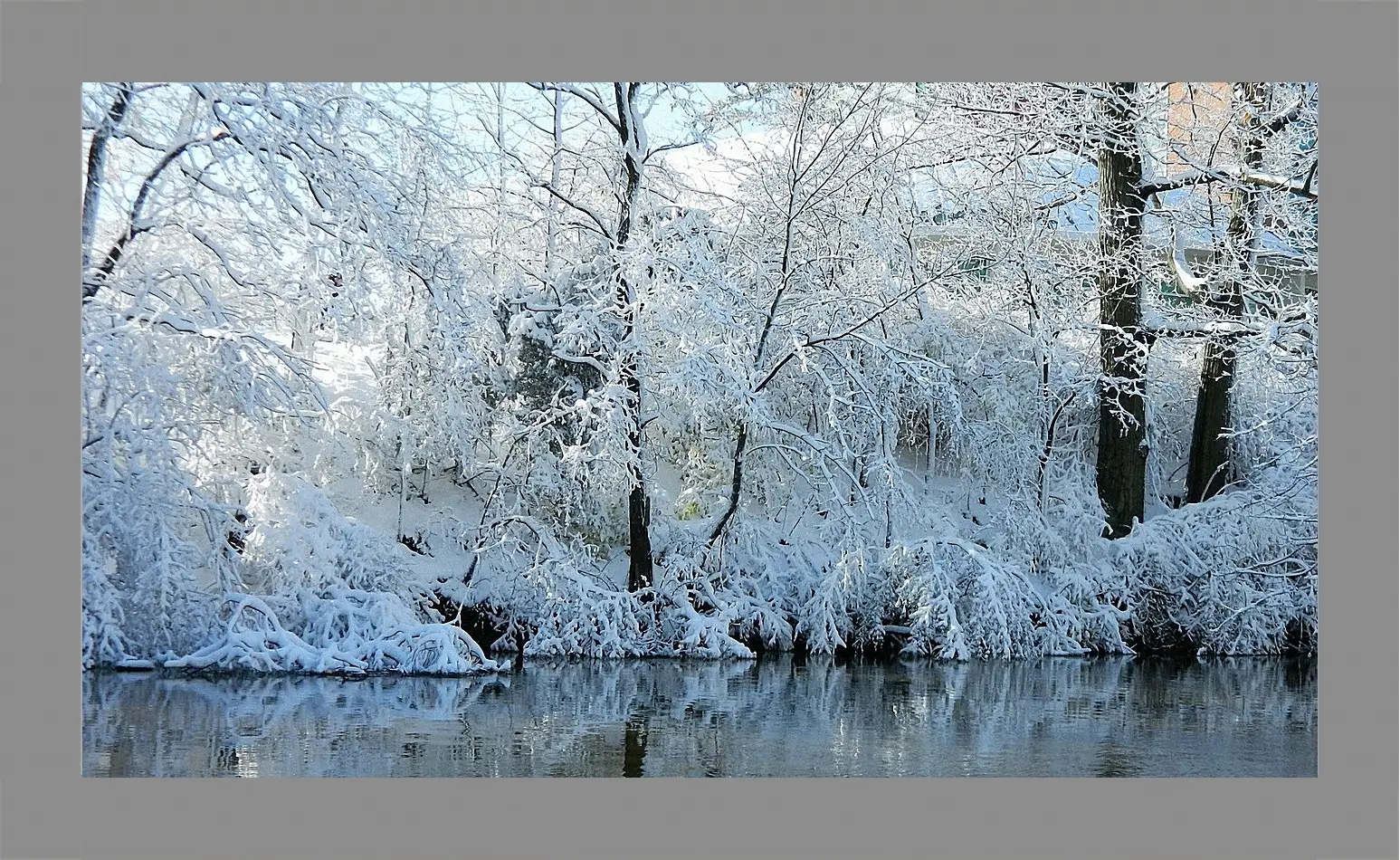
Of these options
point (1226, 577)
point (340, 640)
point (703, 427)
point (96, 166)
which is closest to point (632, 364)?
point (703, 427)

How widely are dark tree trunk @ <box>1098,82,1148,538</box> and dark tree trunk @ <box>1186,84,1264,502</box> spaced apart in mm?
378

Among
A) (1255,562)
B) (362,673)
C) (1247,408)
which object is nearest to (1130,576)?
(1255,562)

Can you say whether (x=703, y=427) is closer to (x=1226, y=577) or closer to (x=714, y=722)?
(x=714, y=722)

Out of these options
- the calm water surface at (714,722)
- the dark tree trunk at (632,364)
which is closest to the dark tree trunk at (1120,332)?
the calm water surface at (714,722)

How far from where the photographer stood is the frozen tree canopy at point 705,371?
7.12m

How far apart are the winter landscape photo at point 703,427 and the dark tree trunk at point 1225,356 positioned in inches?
1.4

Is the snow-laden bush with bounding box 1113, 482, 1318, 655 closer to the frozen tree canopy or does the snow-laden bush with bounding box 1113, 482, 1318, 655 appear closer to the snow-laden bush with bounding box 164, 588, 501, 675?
the frozen tree canopy

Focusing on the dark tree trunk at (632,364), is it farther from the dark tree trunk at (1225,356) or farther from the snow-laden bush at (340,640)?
the dark tree trunk at (1225,356)

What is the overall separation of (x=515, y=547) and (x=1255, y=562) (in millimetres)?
4680

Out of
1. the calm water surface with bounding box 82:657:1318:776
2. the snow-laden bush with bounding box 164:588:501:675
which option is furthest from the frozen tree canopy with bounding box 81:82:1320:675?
the calm water surface with bounding box 82:657:1318:776

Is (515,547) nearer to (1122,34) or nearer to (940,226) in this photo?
(940,226)

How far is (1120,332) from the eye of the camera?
9.12 metres

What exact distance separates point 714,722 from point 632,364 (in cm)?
244

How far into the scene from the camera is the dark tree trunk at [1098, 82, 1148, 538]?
30.0ft
